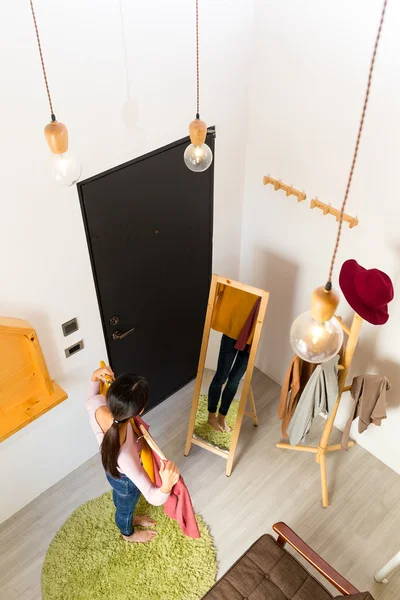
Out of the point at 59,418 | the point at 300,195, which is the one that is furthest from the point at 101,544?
the point at 300,195

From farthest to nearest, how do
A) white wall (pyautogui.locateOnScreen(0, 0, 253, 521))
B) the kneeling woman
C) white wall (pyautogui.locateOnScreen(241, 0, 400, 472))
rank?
white wall (pyautogui.locateOnScreen(241, 0, 400, 472)) → the kneeling woman → white wall (pyautogui.locateOnScreen(0, 0, 253, 521))

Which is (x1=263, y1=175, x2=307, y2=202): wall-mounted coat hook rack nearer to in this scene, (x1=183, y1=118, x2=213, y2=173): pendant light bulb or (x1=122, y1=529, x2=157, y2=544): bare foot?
(x1=183, y1=118, x2=213, y2=173): pendant light bulb

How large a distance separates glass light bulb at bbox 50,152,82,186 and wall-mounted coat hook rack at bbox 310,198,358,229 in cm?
174

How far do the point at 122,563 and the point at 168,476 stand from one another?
0.99 m

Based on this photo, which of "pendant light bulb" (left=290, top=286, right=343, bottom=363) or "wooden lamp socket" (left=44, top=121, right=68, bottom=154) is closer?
"pendant light bulb" (left=290, top=286, right=343, bottom=363)

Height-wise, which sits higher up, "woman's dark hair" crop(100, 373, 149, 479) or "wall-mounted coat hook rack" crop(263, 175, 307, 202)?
"wall-mounted coat hook rack" crop(263, 175, 307, 202)

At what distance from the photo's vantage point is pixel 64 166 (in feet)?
6.50

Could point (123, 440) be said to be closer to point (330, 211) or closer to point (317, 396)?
point (317, 396)

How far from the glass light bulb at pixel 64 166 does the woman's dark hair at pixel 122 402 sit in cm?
99

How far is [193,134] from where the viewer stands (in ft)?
7.37

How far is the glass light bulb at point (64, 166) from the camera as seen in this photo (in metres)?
1.98

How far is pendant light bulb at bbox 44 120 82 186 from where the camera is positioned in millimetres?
1900

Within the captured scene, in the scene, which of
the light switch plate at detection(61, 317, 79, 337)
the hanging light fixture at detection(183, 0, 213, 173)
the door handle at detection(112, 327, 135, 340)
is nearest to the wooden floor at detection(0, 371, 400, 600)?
the door handle at detection(112, 327, 135, 340)

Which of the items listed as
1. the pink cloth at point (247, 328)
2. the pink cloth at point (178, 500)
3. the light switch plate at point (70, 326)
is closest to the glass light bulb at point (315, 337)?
the pink cloth at point (178, 500)
